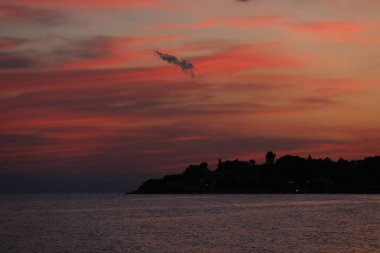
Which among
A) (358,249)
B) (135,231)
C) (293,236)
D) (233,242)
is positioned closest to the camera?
(358,249)

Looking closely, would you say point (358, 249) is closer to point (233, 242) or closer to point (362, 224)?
point (233, 242)

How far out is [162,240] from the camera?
78.0 m

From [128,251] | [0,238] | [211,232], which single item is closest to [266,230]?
[211,232]

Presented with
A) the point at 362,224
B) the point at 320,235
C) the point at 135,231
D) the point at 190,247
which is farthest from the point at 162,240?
the point at 362,224

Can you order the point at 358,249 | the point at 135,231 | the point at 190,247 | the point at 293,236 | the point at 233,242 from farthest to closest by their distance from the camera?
the point at 135,231 < the point at 293,236 < the point at 233,242 < the point at 190,247 < the point at 358,249

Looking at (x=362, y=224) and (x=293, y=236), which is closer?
(x=293, y=236)

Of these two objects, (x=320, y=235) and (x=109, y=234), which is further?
(x=109, y=234)

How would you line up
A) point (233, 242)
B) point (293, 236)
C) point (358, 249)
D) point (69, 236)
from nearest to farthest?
point (358, 249)
point (233, 242)
point (293, 236)
point (69, 236)

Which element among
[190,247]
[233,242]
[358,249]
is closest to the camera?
[358,249]

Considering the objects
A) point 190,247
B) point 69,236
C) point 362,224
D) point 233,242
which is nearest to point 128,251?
point 190,247

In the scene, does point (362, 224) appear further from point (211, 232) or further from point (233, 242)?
point (233, 242)

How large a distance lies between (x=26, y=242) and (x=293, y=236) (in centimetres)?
3385

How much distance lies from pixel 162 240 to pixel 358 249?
2516 cm

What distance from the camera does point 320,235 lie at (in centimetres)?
8119
